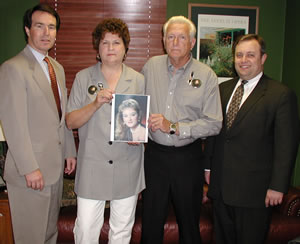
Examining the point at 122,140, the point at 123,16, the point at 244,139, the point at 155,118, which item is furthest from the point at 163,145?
the point at 123,16

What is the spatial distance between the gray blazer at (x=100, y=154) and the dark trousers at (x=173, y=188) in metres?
0.22

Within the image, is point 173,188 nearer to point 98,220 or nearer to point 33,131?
point 98,220

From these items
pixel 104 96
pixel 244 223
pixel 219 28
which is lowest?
pixel 244 223

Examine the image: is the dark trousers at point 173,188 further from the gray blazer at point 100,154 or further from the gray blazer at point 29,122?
the gray blazer at point 29,122

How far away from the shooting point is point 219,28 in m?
3.31

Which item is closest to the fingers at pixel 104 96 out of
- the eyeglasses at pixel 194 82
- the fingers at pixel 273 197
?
the eyeglasses at pixel 194 82

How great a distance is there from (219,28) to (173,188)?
7.30ft

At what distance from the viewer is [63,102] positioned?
193 centimetres

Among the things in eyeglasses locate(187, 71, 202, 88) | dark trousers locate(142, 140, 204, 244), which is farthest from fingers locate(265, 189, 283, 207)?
eyeglasses locate(187, 71, 202, 88)

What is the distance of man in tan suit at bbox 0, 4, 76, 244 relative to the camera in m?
1.63

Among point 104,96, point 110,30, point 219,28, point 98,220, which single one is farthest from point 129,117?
point 219,28

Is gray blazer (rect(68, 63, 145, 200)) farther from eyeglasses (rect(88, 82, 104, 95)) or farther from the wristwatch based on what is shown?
the wristwatch

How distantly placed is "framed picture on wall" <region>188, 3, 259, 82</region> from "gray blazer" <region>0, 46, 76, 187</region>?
2.08 meters

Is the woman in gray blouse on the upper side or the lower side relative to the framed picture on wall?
lower
